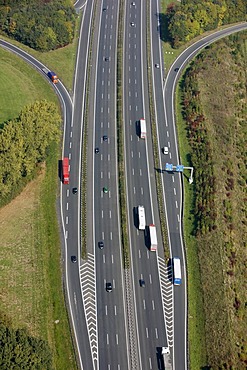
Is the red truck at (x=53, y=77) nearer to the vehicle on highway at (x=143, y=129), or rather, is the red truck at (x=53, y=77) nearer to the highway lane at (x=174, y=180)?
the highway lane at (x=174, y=180)

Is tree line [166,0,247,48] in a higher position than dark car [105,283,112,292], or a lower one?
higher

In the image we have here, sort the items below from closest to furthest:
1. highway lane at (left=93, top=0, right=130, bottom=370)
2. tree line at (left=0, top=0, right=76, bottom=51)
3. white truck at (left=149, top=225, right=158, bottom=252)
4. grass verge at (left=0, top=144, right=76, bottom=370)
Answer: highway lane at (left=93, top=0, right=130, bottom=370)
grass verge at (left=0, top=144, right=76, bottom=370)
white truck at (left=149, top=225, right=158, bottom=252)
tree line at (left=0, top=0, right=76, bottom=51)

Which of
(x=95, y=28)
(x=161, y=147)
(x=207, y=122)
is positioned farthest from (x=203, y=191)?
(x=95, y=28)

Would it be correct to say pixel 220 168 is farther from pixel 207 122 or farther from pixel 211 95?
pixel 211 95

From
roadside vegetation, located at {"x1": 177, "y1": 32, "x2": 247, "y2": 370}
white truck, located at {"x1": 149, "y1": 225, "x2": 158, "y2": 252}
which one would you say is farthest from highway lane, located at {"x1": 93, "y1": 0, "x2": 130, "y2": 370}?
roadside vegetation, located at {"x1": 177, "y1": 32, "x2": 247, "y2": 370}

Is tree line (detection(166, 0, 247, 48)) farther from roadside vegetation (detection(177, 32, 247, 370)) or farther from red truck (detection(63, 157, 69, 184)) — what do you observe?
red truck (detection(63, 157, 69, 184))

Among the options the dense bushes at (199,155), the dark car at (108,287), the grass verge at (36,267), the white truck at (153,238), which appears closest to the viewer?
the grass verge at (36,267)

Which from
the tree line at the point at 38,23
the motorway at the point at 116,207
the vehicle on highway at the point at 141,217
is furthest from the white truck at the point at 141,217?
the tree line at the point at 38,23
